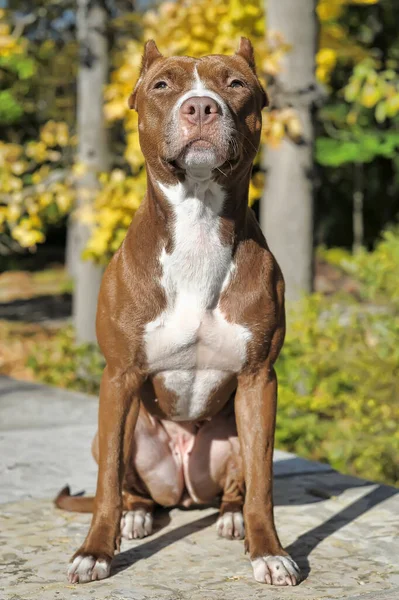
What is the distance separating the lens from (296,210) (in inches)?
245

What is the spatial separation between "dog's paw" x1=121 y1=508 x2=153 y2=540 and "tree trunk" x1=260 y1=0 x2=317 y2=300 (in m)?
2.92

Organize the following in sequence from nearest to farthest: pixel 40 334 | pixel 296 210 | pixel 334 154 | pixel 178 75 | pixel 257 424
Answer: pixel 178 75 < pixel 257 424 < pixel 296 210 < pixel 40 334 < pixel 334 154

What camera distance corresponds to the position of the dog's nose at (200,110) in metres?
2.86

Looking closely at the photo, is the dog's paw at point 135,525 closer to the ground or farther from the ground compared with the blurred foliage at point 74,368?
farther from the ground

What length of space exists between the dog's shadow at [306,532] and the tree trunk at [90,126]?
14.1 ft

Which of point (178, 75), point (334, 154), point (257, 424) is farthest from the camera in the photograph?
point (334, 154)

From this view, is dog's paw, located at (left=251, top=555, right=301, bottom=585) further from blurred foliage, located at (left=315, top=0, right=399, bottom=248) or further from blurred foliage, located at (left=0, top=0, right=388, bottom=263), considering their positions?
blurred foliage, located at (left=315, top=0, right=399, bottom=248)

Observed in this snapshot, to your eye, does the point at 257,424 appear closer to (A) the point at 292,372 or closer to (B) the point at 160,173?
(B) the point at 160,173

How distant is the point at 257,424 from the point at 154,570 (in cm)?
60

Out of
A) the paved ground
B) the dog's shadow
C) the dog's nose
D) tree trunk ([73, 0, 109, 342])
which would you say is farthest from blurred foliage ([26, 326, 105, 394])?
the dog's nose

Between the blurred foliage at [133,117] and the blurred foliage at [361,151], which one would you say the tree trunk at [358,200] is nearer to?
the blurred foliage at [361,151]

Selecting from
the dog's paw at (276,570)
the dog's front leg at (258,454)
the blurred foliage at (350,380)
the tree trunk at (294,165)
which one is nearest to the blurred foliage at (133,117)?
the tree trunk at (294,165)

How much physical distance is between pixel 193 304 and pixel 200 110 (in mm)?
657

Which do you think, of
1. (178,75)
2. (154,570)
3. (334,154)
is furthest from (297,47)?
(334,154)
